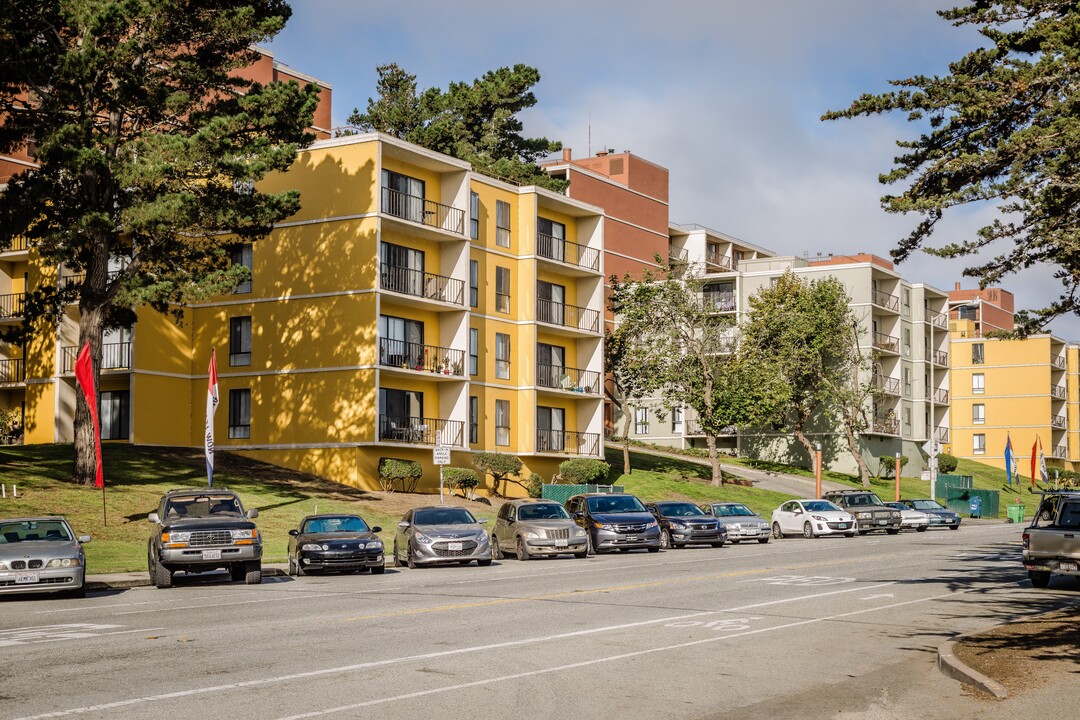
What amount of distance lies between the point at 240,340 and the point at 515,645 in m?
39.3

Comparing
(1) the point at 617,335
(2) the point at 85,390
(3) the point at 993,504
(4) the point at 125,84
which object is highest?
(4) the point at 125,84

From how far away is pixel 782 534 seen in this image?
4641 cm

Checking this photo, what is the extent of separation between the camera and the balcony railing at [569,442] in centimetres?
5750

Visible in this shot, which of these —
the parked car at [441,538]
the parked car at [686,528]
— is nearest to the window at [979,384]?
the parked car at [686,528]

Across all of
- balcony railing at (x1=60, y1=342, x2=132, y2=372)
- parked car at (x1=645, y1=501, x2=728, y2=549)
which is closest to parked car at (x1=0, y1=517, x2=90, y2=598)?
parked car at (x1=645, y1=501, x2=728, y2=549)

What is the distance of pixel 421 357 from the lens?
167 feet

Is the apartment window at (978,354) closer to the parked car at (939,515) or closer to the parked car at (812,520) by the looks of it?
the parked car at (939,515)

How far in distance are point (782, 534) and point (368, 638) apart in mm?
33622

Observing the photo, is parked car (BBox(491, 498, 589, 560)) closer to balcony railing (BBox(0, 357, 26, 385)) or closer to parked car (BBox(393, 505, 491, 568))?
parked car (BBox(393, 505, 491, 568))

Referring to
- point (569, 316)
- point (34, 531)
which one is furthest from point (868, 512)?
point (34, 531)

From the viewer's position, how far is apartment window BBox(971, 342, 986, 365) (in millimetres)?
110062

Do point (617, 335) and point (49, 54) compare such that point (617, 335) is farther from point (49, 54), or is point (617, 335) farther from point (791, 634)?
point (791, 634)

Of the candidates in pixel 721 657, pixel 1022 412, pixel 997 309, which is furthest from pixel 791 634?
pixel 997 309

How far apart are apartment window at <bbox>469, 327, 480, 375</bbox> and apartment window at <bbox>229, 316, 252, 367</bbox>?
30.5 ft
